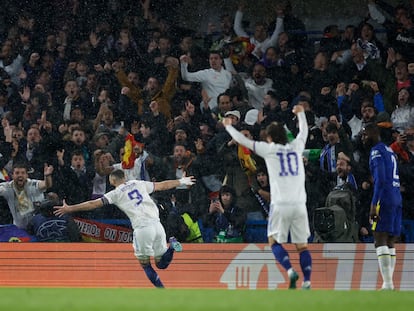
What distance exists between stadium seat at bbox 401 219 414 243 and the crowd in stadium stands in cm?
35

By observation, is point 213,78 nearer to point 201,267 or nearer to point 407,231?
point 201,267

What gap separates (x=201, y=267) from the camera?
16.0 meters

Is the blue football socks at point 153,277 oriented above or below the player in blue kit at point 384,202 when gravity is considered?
below

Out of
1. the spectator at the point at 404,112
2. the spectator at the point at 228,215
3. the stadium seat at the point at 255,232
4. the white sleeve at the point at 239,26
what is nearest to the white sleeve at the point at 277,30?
the white sleeve at the point at 239,26

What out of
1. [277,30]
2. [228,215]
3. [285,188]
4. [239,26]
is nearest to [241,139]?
[285,188]

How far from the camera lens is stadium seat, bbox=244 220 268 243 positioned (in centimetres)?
1641

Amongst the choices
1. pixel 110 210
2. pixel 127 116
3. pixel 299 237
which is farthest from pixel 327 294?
pixel 127 116

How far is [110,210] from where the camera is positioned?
17.5 m

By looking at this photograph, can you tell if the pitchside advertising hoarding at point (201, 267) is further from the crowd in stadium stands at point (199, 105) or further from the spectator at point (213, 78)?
the spectator at point (213, 78)

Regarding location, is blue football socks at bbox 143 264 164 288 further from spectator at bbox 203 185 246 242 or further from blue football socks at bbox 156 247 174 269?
spectator at bbox 203 185 246 242

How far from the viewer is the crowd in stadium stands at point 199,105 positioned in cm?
1647

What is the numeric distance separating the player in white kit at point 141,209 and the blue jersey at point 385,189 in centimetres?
285

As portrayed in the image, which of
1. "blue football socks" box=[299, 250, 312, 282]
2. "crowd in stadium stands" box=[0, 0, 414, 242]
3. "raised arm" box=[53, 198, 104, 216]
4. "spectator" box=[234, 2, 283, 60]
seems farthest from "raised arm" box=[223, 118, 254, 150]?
"spectator" box=[234, 2, 283, 60]

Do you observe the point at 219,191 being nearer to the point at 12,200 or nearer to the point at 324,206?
the point at 324,206
